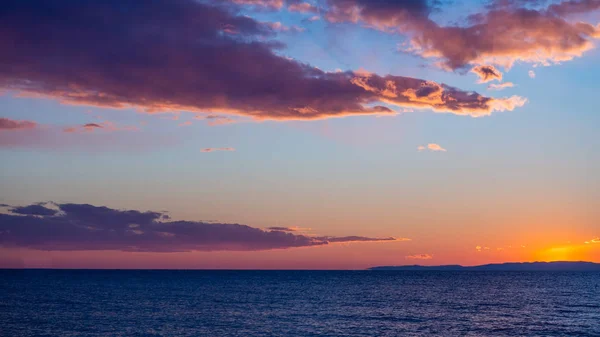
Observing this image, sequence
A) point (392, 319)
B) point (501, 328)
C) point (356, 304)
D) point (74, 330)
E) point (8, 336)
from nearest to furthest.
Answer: point (8, 336)
point (74, 330)
point (501, 328)
point (392, 319)
point (356, 304)

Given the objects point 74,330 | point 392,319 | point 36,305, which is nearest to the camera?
point 74,330

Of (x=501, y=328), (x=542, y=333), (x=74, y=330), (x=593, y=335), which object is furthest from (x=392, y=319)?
(x=74, y=330)

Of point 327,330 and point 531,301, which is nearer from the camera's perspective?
point 327,330

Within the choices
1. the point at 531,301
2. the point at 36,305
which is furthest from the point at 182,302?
the point at 531,301

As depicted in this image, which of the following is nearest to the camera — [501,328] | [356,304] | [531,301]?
[501,328]

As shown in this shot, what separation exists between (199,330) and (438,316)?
3327 centimetres

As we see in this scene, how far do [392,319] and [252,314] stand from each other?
1864 cm

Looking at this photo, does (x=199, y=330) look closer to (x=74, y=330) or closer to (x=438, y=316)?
(x=74, y=330)

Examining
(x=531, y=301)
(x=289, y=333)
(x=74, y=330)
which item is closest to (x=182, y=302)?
(x=74, y=330)

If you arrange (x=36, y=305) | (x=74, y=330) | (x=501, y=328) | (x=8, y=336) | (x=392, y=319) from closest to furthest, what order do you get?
(x=8, y=336) → (x=74, y=330) → (x=501, y=328) → (x=392, y=319) → (x=36, y=305)

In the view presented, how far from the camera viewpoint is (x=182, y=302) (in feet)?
308

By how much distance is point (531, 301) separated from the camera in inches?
3888

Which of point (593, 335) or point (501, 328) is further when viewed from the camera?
point (501, 328)

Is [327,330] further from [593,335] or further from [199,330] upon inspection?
[593,335]
